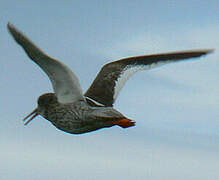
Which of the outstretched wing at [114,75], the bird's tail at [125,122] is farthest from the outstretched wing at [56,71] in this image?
the bird's tail at [125,122]

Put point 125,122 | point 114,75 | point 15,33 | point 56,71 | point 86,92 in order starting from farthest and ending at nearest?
point 114,75 < point 86,92 < point 56,71 < point 125,122 < point 15,33

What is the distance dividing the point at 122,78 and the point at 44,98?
2.46m

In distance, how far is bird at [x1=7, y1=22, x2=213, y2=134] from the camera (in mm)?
11672

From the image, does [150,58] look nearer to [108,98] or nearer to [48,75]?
[108,98]

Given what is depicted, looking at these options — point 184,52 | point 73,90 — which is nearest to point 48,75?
point 73,90

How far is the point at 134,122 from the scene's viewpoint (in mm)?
11633

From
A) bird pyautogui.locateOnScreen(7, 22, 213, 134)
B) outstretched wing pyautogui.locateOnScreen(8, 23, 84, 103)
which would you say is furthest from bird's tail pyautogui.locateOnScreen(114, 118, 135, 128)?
outstretched wing pyautogui.locateOnScreen(8, 23, 84, 103)

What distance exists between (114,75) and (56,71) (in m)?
2.71

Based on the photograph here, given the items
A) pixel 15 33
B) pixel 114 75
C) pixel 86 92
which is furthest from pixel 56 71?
pixel 114 75

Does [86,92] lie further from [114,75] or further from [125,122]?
[125,122]

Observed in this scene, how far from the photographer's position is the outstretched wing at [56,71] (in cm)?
1128

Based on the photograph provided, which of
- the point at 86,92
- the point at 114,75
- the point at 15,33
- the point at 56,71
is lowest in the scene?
the point at 86,92

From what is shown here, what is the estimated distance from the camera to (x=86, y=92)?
13914 millimetres

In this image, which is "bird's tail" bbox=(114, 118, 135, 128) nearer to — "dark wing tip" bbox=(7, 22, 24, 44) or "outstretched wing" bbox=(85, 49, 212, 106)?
"outstretched wing" bbox=(85, 49, 212, 106)
